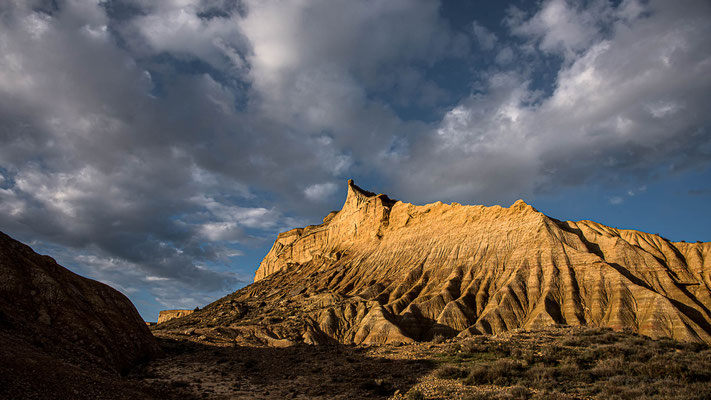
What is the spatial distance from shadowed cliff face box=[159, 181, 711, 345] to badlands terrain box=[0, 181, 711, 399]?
0.72ft

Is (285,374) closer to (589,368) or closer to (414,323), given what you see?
(589,368)

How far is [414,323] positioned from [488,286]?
1278 centimetres

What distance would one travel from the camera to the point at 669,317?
3656 centimetres

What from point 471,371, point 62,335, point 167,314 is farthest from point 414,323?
point 167,314

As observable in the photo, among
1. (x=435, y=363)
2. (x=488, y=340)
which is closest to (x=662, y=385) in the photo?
(x=435, y=363)

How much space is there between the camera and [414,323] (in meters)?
43.8

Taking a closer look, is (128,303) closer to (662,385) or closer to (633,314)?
(662,385)

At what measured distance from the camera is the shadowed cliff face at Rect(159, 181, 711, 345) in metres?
40.3

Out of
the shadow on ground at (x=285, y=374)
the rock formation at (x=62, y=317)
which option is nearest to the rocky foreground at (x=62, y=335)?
the rock formation at (x=62, y=317)

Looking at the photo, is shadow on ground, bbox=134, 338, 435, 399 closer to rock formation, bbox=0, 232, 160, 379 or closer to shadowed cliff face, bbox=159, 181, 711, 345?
rock formation, bbox=0, 232, 160, 379

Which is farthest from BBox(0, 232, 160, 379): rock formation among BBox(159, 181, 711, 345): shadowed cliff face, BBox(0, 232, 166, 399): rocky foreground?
BBox(159, 181, 711, 345): shadowed cliff face

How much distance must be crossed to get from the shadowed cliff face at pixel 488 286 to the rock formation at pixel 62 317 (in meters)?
17.1

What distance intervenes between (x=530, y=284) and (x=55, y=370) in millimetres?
47214

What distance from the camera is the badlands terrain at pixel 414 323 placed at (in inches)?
566
